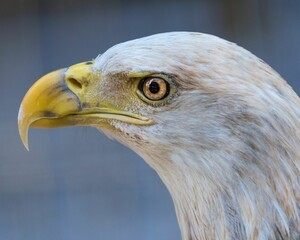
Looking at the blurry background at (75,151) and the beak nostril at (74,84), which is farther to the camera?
the blurry background at (75,151)

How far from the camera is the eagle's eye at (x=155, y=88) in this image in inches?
63.6

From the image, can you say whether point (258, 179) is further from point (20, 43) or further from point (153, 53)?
point (20, 43)

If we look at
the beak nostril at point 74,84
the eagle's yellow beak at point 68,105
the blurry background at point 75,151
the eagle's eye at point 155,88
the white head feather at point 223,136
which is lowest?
the white head feather at point 223,136

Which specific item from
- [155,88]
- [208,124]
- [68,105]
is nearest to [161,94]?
[155,88]

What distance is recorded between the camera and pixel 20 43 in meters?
5.19

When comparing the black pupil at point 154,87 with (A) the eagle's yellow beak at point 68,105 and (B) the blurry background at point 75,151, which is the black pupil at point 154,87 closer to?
(A) the eagle's yellow beak at point 68,105

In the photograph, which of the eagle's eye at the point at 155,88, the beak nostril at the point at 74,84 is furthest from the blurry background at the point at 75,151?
the eagle's eye at the point at 155,88

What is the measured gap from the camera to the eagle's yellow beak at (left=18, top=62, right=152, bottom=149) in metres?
1.72

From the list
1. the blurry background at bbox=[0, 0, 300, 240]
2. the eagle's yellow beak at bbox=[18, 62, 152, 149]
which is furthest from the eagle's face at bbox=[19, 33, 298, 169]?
the blurry background at bbox=[0, 0, 300, 240]

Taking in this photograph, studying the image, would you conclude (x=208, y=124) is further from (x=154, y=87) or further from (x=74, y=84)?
(x=74, y=84)

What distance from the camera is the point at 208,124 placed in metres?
1.59

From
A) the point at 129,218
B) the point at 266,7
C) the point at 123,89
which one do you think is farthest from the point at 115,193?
the point at 123,89

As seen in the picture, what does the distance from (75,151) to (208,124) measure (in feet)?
11.5

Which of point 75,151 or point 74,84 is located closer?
point 74,84
